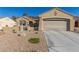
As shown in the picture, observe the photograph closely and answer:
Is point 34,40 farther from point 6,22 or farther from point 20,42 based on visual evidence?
point 6,22

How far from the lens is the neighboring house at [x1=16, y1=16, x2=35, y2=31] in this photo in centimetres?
969

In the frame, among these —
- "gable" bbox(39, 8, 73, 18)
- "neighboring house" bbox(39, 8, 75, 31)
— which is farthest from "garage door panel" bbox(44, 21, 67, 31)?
"gable" bbox(39, 8, 73, 18)

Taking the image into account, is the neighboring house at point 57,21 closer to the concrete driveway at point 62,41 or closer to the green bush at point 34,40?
the concrete driveway at point 62,41

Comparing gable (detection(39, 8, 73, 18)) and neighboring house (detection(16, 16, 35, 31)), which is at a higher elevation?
gable (detection(39, 8, 73, 18))

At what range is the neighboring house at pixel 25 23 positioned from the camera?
9.69 metres

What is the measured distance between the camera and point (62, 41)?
973 centimetres

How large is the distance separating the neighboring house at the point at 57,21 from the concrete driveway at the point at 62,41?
28 cm

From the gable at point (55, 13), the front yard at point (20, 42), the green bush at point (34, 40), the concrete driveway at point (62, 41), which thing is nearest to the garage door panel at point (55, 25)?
the concrete driveway at point (62, 41)

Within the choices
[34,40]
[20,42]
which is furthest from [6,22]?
[34,40]

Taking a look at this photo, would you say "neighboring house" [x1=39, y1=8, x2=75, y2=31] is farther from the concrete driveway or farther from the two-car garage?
the concrete driveway

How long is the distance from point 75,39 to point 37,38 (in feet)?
6.23

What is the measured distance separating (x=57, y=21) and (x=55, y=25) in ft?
0.80
